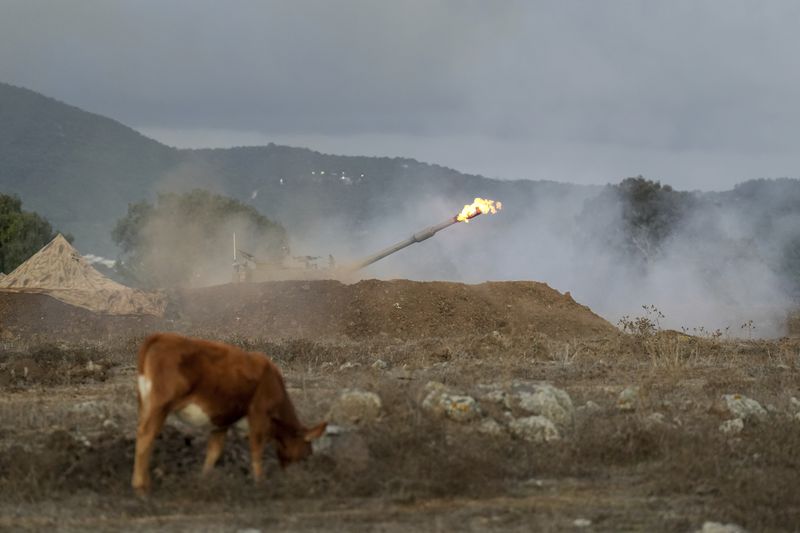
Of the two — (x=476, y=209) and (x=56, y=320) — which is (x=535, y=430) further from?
(x=56, y=320)

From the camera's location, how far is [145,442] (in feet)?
26.2

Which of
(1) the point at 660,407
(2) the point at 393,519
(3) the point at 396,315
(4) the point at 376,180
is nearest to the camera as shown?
(2) the point at 393,519

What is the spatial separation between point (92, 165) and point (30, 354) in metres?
134

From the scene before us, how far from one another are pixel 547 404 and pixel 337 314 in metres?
16.2

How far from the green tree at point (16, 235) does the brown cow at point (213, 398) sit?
4327 cm

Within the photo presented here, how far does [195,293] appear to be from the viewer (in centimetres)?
2969

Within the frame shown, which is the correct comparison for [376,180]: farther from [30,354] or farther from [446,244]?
[30,354]

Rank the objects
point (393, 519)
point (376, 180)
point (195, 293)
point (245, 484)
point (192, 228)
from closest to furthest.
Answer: point (393, 519)
point (245, 484)
point (195, 293)
point (192, 228)
point (376, 180)

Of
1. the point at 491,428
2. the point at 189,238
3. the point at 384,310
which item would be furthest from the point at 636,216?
the point at 491,428

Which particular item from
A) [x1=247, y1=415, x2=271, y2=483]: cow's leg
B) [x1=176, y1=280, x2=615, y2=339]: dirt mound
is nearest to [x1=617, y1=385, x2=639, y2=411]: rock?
[x1=247, y1=415, x2=271, y2=483]: cow's leg

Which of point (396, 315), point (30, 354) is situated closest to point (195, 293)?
point (396, 315)

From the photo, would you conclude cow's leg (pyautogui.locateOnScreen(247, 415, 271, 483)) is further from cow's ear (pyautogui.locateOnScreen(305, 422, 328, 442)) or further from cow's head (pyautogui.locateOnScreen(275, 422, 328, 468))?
cow's ear (pyautogui.locateOnScreen(305, 422, 328, 442))

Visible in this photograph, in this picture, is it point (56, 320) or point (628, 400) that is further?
point (56, 320)

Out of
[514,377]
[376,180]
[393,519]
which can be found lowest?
[393,519]
